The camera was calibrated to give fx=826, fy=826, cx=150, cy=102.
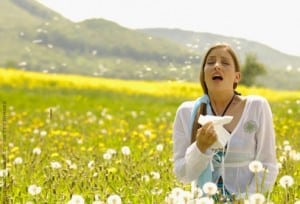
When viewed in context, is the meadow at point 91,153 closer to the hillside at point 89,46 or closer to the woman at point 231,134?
the woman at point 231,134

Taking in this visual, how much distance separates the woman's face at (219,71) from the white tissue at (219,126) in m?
0.33

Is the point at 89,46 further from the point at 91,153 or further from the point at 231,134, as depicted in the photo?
the point at 231,134

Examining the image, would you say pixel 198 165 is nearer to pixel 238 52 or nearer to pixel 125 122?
pixel 238 52

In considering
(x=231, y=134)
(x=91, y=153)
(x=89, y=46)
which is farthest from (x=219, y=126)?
(x=89, y=46)

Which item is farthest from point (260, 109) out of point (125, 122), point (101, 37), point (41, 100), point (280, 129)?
point (101, 37)

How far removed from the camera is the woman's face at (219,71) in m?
4.74

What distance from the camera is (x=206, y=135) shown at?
4418mm

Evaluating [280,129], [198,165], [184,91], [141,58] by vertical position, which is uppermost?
[198,165]

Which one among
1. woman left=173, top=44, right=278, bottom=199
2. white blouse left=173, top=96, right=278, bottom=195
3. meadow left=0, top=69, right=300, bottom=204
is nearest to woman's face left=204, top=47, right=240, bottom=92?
woman left=173, top=44, right=278, bottom=199

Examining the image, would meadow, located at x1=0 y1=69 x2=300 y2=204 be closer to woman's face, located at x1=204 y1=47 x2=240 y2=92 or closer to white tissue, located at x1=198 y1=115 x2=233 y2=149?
white tissue, located at x1=198 y1=115 x2=233 y2=149

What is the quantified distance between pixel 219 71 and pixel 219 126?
417mm

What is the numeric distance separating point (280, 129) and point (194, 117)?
6102 mm

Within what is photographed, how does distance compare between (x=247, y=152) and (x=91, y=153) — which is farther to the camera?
(x=91, y=153)

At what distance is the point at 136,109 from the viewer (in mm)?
17656
